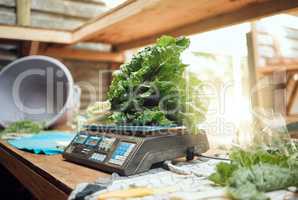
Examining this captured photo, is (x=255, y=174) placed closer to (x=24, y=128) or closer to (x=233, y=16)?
(x=233, y=16)

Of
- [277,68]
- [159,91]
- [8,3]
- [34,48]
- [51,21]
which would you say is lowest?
[159,91]

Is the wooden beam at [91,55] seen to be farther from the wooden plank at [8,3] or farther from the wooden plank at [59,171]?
the wooden plank at [59,171]

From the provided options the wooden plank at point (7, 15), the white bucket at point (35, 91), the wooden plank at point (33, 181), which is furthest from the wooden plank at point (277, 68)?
the wooden plank at point (7, 15)

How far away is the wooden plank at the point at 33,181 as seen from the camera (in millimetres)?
825

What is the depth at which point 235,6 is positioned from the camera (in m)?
1.63

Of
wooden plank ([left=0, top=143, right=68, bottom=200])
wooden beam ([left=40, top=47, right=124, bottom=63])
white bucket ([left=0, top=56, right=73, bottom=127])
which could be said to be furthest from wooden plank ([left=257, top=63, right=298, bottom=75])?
wooden plank ([left=0, top=143, right=68, bottom=200])

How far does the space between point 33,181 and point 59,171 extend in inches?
6.8

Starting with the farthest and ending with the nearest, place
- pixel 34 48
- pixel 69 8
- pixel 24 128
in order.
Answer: pixel 69 8, pixel 34 48, pixel 24 128

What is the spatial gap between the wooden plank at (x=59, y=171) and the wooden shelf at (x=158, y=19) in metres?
0.85

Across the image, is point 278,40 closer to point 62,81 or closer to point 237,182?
point 62,81

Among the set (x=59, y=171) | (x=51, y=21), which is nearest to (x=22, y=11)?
(x=51, y=21)

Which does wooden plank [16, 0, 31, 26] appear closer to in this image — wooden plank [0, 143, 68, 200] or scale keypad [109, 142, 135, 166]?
wooden plank [0, 143, 68, 200]

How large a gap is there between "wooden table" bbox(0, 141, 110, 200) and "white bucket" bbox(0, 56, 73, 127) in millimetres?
1020

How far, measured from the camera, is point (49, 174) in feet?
2.90
